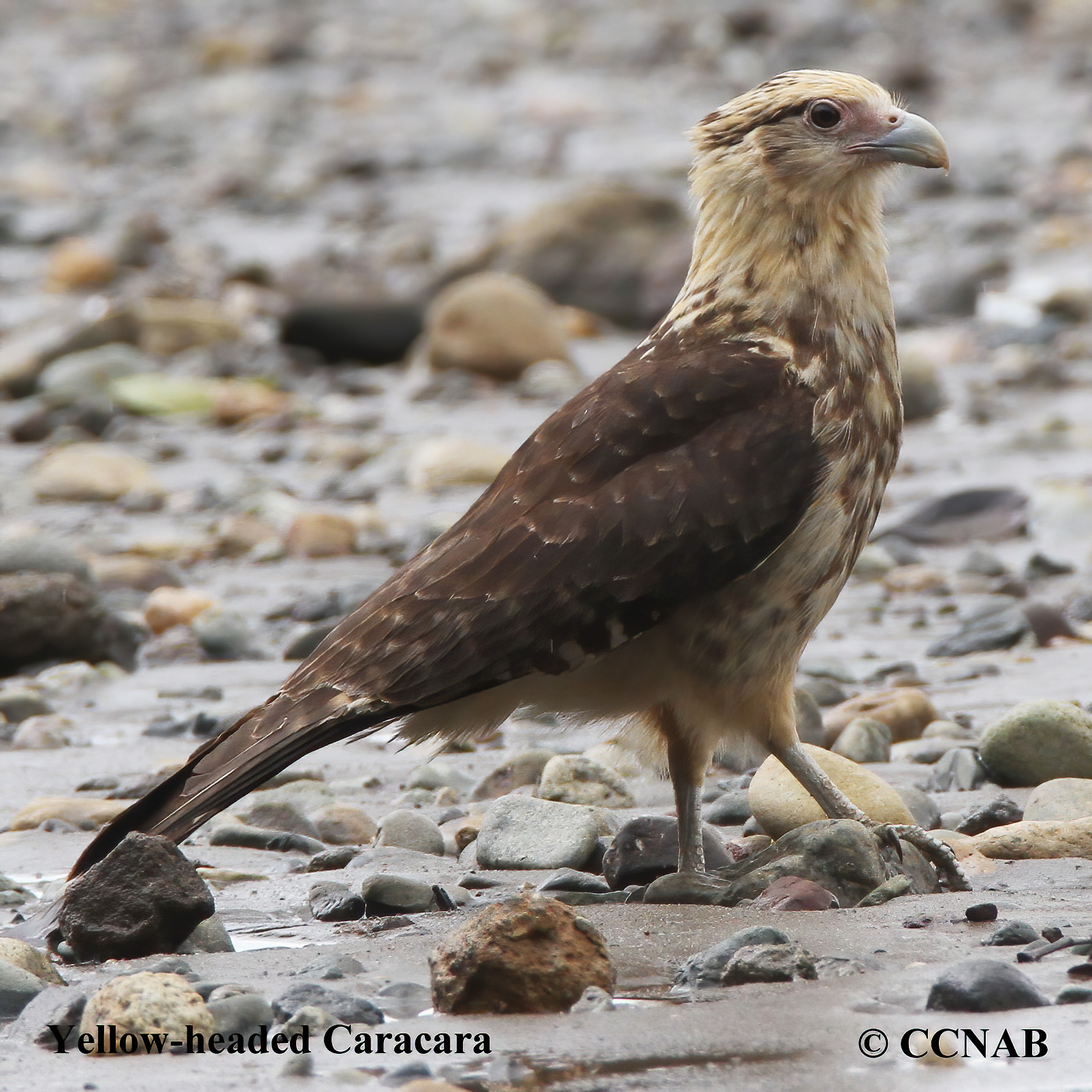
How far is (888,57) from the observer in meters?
20.4

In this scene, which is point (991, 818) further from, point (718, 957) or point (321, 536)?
point (321, 536)

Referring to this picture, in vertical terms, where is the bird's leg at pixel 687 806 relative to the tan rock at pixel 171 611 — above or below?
above

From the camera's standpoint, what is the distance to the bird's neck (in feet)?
16.3

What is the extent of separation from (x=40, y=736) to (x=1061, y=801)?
325 cm

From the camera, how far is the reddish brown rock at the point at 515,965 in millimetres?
3506

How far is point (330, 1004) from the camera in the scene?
11.5 feet

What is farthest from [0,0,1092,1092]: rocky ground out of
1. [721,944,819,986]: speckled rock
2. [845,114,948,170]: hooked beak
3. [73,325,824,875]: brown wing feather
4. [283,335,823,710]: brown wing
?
[845,114,948,170]: hooked beak

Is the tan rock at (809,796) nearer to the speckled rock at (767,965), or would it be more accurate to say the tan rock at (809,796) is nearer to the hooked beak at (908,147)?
the speckled rock at (767,965)

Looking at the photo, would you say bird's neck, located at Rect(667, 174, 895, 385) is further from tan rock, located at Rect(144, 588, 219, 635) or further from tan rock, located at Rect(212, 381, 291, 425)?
tan rock, located at Rect(212, 381, 291, 425)

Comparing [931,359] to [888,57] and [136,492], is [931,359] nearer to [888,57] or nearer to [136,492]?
[136,492]

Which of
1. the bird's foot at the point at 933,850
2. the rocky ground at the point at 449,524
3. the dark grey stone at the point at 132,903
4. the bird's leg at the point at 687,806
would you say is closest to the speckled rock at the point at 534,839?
the rocky ground at the point at 449,524

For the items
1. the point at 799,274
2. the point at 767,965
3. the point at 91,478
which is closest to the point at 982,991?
the point at 767,965

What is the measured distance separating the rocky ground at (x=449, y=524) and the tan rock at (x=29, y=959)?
18 mm

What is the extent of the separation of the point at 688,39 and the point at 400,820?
61.3ft
